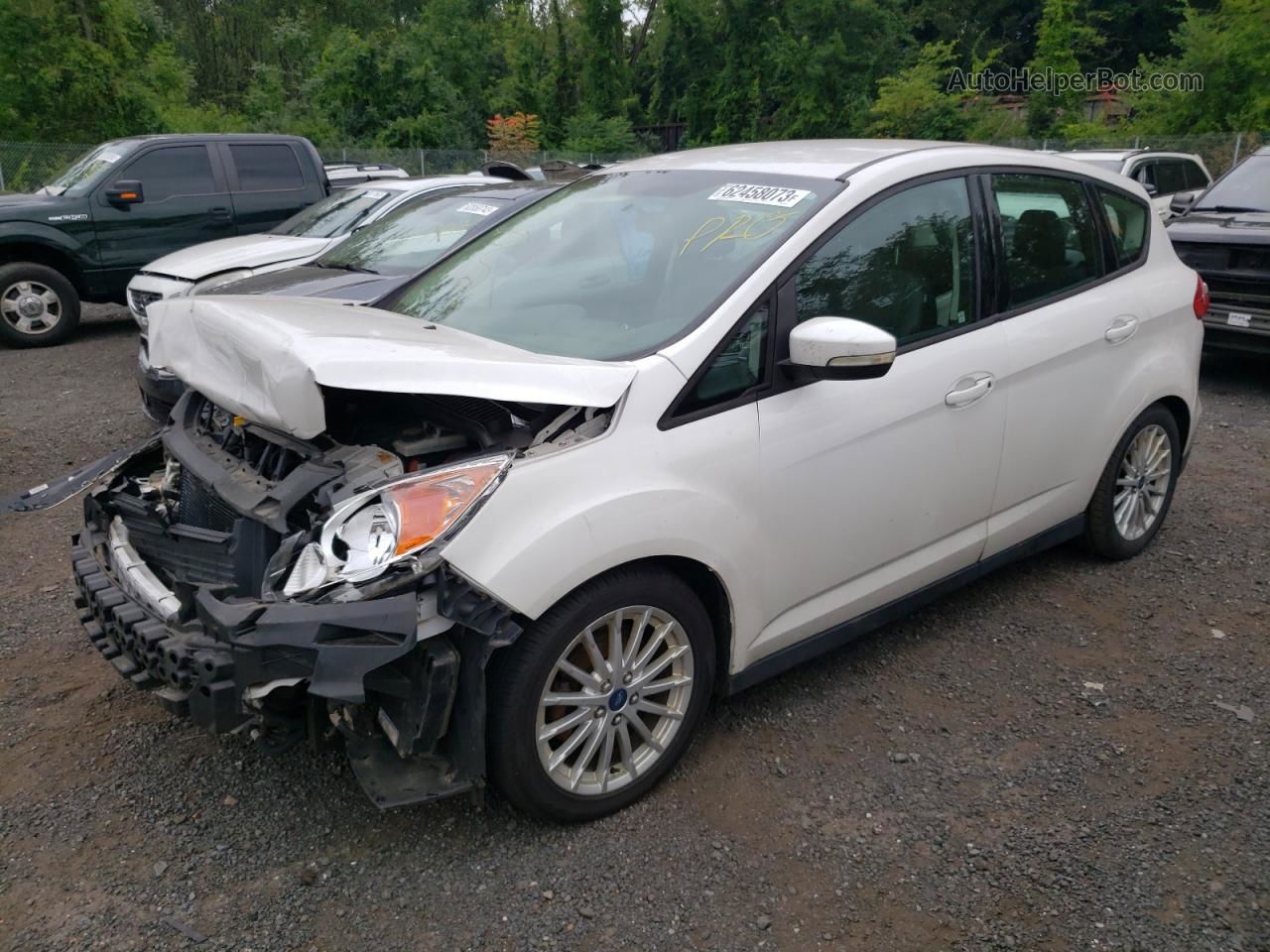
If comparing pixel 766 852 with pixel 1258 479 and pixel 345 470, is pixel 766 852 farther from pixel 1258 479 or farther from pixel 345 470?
pixel 1258 479

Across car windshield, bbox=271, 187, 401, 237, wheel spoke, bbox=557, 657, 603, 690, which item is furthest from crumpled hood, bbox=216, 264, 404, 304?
wheel spoke, bbox=557, 657, 603, 690

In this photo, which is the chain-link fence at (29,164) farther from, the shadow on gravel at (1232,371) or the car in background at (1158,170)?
the shadow on gravel at (1232,371)

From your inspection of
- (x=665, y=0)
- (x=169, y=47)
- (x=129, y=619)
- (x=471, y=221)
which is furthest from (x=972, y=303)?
(x=665, y=0)

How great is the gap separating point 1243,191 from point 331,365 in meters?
8.60

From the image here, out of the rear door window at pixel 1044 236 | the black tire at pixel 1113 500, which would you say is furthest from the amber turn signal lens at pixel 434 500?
the black tire at pixel 1113 500

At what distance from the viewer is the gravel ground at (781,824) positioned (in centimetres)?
253

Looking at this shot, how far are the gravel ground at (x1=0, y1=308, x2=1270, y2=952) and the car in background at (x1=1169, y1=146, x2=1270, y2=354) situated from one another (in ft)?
14.3

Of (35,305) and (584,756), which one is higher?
(35,305)

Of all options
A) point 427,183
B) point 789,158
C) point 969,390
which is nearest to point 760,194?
A: point 789,158

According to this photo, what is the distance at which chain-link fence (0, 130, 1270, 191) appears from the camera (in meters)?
17.0

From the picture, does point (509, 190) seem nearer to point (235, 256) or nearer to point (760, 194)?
point (235, 256)

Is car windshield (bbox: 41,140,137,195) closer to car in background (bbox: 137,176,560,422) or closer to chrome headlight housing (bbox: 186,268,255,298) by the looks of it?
chrome headlight housing (bbox: 186,268,255,298)

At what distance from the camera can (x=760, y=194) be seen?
3.33 m

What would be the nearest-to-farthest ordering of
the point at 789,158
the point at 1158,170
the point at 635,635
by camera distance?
the point at 635,635
the point at 789,158
the point at 1158,170
